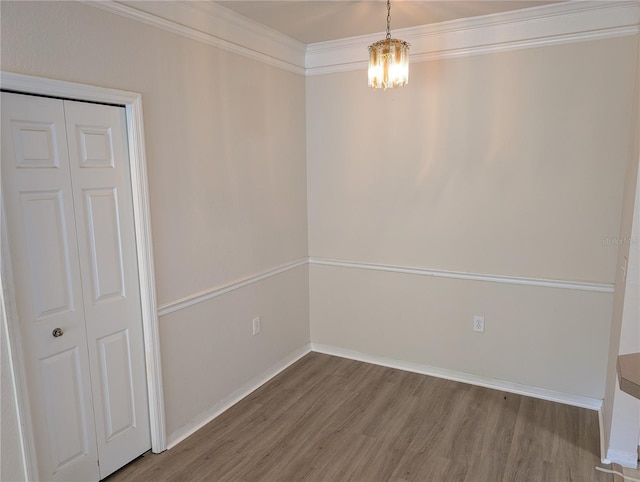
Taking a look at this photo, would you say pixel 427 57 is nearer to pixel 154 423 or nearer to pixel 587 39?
pixel 587 39

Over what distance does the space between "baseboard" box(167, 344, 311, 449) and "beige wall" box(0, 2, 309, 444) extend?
1.6 inches

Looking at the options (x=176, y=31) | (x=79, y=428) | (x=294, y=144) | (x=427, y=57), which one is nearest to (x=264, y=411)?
(x=79, y=428)

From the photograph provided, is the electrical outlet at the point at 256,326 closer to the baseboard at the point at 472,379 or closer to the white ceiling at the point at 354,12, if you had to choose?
the baseboard at the point at 472,379

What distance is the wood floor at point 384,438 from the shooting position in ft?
7.86

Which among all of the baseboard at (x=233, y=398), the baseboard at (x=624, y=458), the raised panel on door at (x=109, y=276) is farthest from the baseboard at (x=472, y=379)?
the raised panel on door at (x=109, y=276)

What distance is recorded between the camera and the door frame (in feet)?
5.88

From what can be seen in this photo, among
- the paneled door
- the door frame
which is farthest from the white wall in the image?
the paneled door

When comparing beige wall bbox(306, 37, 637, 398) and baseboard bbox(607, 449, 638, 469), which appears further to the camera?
beige wall bbox(306, 37, 637, 398)

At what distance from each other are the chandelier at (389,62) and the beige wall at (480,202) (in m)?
0.94

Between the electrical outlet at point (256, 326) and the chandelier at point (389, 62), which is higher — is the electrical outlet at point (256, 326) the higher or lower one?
the lower one

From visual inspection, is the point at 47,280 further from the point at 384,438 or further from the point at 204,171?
the point at 384,438

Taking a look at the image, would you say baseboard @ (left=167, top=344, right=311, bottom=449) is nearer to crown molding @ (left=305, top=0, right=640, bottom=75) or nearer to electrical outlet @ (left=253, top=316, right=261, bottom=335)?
electrical outlet @ (left=253, top=316, right=261, bottom=335)

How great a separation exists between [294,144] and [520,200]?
1808 millimetres

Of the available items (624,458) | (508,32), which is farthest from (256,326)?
(508,32)
